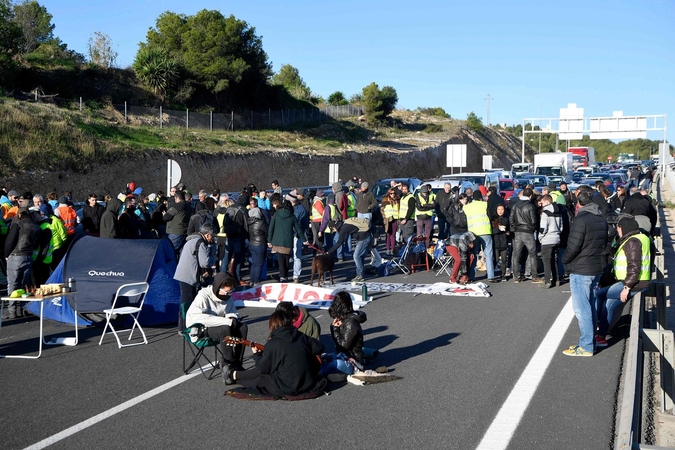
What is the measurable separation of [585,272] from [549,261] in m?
5.52

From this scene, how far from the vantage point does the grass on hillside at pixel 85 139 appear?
3259 cm

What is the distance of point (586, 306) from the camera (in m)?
9.32

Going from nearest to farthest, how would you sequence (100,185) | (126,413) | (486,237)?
(126,413)
(486,237)
(100,185)

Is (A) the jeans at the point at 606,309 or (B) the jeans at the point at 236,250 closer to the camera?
(A) the jeans at the point at 606,309

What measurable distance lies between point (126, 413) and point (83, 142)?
30348 mm

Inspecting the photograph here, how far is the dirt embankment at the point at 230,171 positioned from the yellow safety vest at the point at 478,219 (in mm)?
21931

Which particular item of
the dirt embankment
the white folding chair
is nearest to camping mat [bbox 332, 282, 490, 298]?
the white folding chair

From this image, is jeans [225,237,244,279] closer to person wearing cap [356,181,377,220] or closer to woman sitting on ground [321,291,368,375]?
person wearing cap [356,181,377,220]

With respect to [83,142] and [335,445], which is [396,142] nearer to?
[83,142]

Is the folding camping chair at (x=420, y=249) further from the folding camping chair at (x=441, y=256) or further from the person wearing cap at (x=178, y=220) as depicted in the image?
the person wearing cap at (x=178, y=220)

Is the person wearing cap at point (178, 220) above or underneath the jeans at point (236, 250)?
above

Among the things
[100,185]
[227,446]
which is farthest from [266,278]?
[100,185]

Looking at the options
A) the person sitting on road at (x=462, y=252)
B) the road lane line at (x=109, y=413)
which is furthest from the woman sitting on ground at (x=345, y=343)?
the person sitting on road at (x=462, y=252)

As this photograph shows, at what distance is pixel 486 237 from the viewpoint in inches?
614
